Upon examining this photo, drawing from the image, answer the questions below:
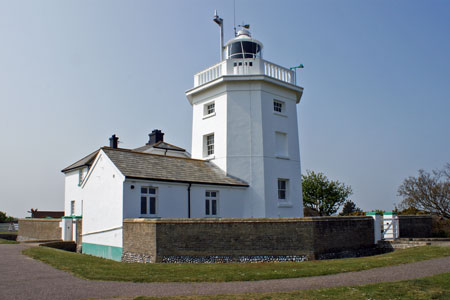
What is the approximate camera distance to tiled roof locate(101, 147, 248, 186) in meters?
17.2

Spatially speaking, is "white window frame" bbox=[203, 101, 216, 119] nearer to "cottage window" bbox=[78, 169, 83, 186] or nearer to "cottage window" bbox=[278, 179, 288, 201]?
"cottage window" bbox=[278, 179, 288, 201]

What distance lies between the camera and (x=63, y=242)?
68.1 ft

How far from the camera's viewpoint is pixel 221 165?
21312 millimetres

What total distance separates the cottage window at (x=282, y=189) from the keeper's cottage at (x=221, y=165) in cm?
6

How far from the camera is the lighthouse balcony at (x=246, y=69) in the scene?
2175 cm

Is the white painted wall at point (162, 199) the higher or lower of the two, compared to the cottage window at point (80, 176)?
lower

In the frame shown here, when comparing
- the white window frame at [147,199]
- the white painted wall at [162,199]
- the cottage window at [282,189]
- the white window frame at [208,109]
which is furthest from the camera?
the white window frame at [208,109]

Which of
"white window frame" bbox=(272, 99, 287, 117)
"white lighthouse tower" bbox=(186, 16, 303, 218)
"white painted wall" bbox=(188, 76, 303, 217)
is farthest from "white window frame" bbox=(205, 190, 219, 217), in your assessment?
"white window frame" bbox=(272, 99, 287, 117)

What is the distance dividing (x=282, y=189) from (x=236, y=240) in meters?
8.47

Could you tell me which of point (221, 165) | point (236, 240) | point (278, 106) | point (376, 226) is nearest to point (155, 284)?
point (236, 240)

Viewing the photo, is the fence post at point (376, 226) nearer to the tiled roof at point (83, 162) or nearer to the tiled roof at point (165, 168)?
the tiled roof at point (165, 168)

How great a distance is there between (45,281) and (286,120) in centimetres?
1572

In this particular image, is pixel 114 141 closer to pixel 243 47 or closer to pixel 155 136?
pixel 155 136

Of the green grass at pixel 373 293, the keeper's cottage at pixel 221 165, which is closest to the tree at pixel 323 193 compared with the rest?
the keeper's cottage at pixel 221 165
